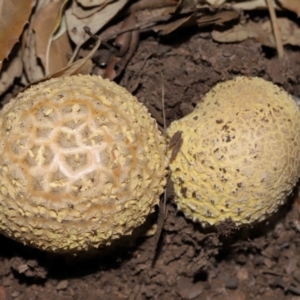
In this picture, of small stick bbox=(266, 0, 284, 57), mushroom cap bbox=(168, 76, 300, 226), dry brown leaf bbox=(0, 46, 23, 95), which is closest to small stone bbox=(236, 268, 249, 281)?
mushroom cap bbox=(168, 76, 300, 226)

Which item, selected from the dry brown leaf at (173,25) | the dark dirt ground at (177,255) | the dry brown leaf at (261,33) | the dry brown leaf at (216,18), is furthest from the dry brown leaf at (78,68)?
the dry brown leaf at (261,33)

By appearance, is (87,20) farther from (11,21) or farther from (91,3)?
(11,21)

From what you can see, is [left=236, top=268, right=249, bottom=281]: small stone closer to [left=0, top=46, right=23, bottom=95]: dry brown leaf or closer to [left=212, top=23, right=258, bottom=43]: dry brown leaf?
[left=212, top=23, right=258, bottom=43]: dry brown leaf

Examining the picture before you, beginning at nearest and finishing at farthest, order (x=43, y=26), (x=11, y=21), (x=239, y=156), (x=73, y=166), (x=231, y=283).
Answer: (x=73, y=166), (x=239, y=156), (x=11, y=21), (x=43, y=26), (x=231, y=283)

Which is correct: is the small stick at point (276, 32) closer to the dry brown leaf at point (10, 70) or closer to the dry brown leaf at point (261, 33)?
the dry brown leaf at point (261, 33)

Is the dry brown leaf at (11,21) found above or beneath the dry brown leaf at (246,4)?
above

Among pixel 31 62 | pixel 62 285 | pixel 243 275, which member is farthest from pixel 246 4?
pixel 62 285
